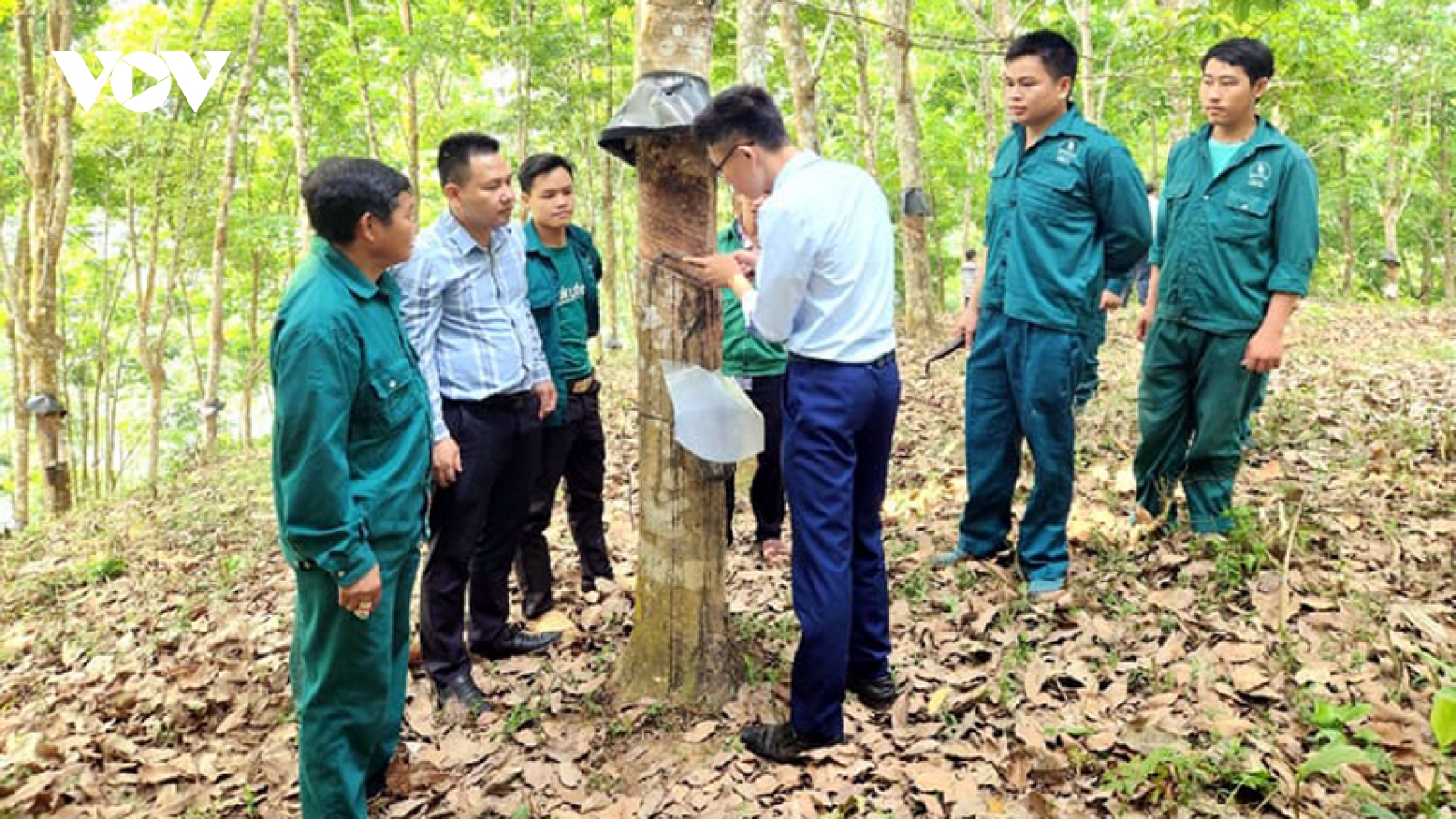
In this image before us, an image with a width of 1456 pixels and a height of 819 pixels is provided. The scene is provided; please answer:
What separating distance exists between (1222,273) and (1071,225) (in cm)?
75

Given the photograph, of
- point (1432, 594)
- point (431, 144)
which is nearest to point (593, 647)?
point (1432, 594)

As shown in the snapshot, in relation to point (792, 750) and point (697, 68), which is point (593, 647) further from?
point (697, 68)

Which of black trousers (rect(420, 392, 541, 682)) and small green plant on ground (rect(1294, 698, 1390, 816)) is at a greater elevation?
black trousers (rect(420, 392, 541, 682))

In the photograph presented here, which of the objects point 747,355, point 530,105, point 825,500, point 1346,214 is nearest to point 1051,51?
point 747,355

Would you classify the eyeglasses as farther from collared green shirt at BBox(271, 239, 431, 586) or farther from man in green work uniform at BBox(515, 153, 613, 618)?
man in green work uniform at BBox(515, 153, 613, 618)

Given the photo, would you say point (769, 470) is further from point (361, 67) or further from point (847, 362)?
point (361, 67)

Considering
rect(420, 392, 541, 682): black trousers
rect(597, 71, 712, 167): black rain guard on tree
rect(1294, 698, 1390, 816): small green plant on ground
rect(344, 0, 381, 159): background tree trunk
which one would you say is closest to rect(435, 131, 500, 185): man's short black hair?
rect(597, 71, 712, 167): black rain guard on tree

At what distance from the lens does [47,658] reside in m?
4.93

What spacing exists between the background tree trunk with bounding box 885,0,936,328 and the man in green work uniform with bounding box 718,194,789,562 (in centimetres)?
639

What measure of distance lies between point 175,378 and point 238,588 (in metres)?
30.0

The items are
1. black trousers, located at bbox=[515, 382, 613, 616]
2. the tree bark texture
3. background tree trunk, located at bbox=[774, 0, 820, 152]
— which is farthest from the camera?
background tree trunk, located at bbox=[774, 0, 820, 152]

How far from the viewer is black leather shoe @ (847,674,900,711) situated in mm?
3104

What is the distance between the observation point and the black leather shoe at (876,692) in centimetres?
310

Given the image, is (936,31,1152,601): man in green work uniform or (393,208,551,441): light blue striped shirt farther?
(936,31,1152,601): man in green work uniform
